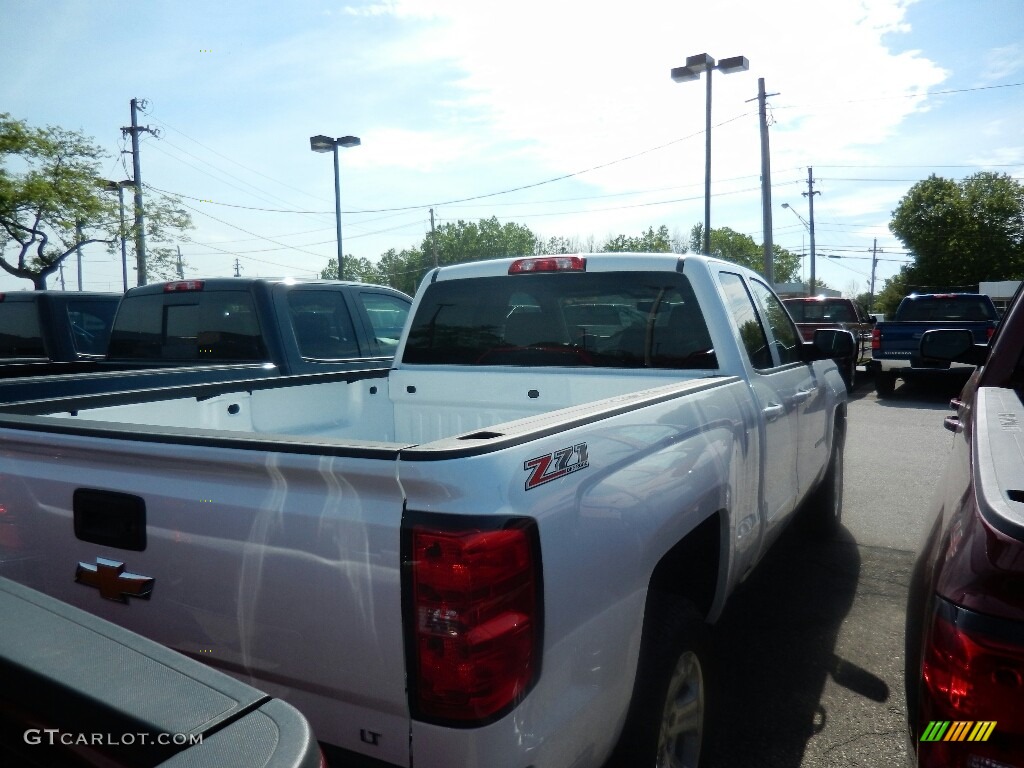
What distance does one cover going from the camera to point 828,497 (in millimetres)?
5457

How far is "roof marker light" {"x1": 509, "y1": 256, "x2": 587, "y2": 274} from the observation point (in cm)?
388

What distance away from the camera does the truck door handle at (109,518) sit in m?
1.97

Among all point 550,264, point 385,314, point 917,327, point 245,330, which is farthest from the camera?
point 917,327

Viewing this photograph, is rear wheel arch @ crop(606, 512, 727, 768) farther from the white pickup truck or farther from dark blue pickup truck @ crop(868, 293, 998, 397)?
dark blue pickup truck @ crop(868, 293, 998, 397)

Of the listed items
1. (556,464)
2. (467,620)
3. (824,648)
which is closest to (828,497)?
(824,648)

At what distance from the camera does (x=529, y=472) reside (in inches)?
67.6

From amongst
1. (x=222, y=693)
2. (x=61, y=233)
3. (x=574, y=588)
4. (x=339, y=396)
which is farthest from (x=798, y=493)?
(x=61, y=233)

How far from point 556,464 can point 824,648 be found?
279 centimetres

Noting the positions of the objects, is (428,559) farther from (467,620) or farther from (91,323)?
(91,323)

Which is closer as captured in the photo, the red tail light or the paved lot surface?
the red tail light

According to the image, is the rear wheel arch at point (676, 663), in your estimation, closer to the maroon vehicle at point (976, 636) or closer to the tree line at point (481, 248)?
the maroon vehicle at point (976, 636)

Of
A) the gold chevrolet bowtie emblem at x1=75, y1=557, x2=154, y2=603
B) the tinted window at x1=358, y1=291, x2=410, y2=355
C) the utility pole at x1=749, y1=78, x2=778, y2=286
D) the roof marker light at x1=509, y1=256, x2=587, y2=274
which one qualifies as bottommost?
the gold chevrolet bowtie emblem at x1=75, y1=557, x2=154, y2=603

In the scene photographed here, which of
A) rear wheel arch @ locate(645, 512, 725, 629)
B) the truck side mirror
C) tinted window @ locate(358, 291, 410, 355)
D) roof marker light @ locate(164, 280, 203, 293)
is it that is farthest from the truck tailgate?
tinted window @ locate(358, 291, 410, 355)

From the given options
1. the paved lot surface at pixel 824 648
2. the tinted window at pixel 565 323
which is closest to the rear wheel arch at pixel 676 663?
the paved lot surface at pixel 824 648
